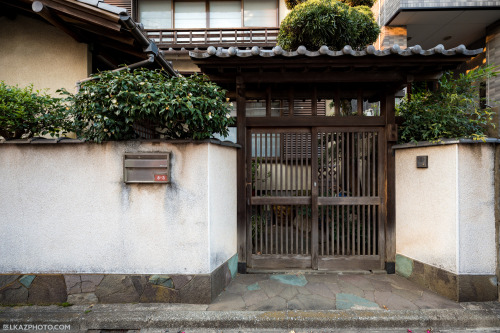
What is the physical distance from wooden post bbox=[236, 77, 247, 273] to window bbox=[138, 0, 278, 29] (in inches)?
280

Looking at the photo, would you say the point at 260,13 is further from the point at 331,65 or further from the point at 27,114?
the point at 27,114

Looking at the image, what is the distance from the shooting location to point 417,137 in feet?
16.0

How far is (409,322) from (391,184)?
2572 mm

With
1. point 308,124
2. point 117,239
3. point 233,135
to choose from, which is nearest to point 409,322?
point 308,124

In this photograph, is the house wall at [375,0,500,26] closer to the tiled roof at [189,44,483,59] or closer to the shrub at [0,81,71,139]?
the tiled roof at [189,44,483,59]

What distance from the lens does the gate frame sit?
14.3 ft

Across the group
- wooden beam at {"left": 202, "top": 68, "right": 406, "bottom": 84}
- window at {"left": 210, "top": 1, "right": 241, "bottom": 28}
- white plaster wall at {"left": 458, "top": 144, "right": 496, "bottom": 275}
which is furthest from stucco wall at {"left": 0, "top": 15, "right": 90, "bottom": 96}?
white plaster wall at {"left": 458, "top": 144, "right": 496, "bottom": 275}

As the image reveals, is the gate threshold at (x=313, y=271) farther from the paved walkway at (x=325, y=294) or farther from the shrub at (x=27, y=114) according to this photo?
the shrub at (x=27, y=114)

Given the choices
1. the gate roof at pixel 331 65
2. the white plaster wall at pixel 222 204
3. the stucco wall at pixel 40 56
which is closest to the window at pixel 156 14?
the stucco wall at pixel 40 56

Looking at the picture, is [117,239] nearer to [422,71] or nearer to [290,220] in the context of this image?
[290,220]

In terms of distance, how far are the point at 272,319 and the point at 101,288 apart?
113 inches

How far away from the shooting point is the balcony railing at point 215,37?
10.1 m

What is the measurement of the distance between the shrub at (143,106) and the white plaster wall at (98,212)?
283 mm

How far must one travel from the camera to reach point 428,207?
14.6ft
